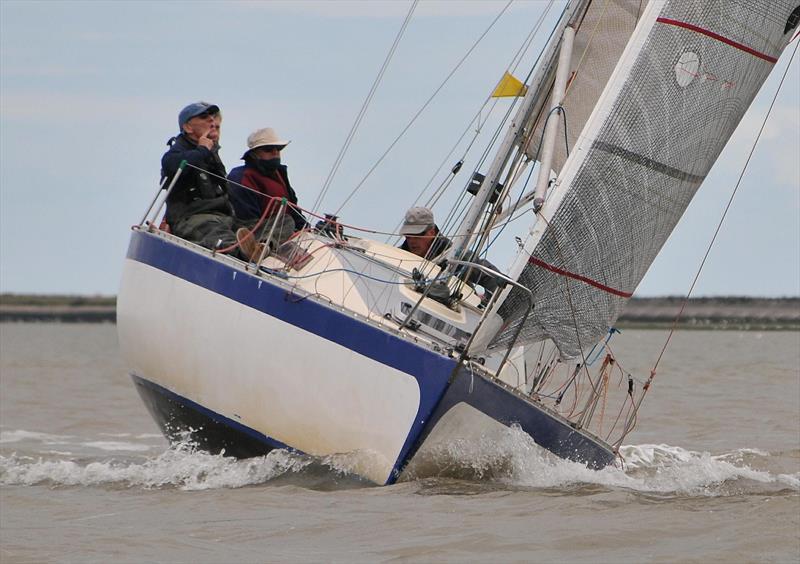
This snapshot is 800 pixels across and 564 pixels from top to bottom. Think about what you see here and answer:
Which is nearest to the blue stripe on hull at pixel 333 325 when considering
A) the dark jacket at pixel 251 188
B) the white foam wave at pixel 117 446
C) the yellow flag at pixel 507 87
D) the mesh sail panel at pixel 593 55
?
the dark jacket at pixel 251 188

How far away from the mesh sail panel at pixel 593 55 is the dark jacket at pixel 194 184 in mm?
2120

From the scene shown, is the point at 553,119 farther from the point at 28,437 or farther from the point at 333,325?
the point at 28,437

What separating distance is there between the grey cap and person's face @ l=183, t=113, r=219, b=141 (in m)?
1.47

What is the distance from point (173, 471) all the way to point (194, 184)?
1.93 meters

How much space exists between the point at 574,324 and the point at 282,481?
1.98 m

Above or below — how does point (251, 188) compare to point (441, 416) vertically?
above

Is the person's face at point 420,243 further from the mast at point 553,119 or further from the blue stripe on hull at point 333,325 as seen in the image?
the blue stripe on hull at point 333,325

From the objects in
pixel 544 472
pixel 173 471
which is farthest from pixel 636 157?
pixel 173 471

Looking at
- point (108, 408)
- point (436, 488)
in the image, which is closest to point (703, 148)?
point (436, 488)

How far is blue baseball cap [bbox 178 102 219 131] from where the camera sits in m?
9.76

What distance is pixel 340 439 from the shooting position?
8211 mm

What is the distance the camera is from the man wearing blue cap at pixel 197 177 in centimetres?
948

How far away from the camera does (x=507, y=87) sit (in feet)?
35.0

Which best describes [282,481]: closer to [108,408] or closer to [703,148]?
[703,148]
